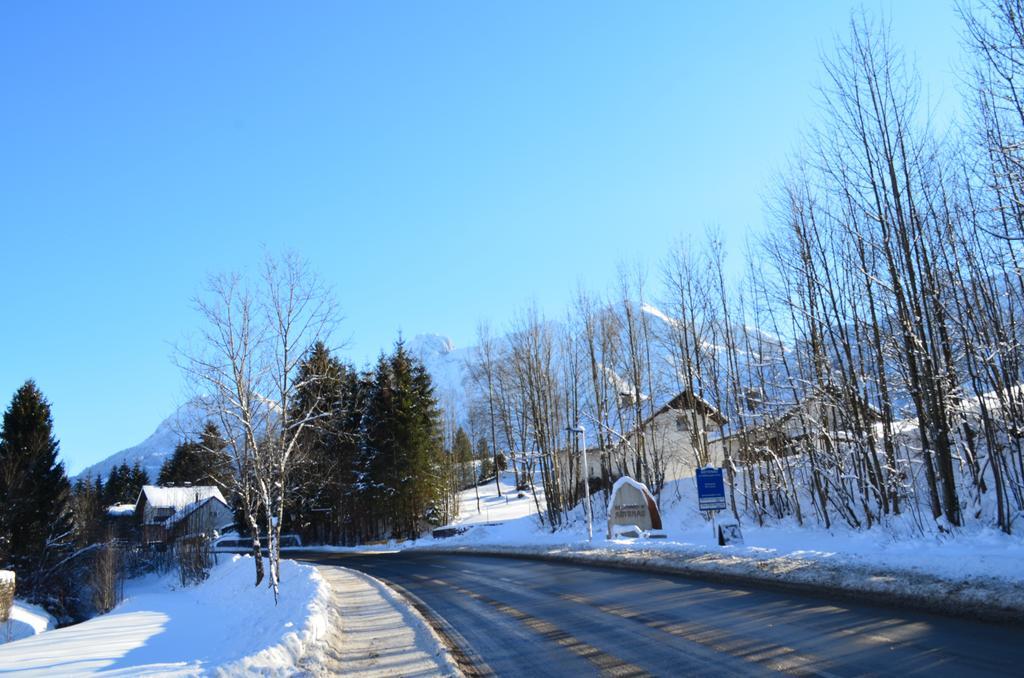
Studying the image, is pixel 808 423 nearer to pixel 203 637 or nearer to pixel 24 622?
pixel 203 637

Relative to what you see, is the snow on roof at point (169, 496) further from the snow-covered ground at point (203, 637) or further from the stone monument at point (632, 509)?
the stone monument at point (632, 509)

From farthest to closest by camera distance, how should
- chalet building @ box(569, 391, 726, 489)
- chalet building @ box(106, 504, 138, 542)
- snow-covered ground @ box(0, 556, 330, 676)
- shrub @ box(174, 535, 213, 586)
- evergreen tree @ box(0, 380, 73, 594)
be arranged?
1. chalet building @ box(106, 504, 138, 542)
2. chalet building @ box(569, 391, 726, 489)
3. evergreen tree @ box(0, 380, 73, 594)
4. shrub @ box(174, 535, 213, 586)
5. snow-covered ground @ box(0, 556, 330, 676)

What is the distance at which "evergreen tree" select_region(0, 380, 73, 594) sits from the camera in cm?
3741

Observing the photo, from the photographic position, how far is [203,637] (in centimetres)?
1541

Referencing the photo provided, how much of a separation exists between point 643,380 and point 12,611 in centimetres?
3443

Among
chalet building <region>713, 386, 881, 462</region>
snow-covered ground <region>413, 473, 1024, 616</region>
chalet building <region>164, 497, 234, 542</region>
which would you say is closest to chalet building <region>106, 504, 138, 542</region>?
chalet building <region>164, 497, 234, 542</region>

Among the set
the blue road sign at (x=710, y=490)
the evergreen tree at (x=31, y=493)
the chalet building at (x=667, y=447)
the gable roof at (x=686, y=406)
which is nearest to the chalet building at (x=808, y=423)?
the blue road sign at (x=710, y=490)

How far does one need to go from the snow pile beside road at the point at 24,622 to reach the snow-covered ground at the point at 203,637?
5.64 meters

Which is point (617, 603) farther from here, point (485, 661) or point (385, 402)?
point (385, 402)

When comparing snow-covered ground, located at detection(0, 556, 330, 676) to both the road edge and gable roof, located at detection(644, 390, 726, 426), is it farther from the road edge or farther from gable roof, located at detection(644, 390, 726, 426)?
gable roof, located at detection(644, 390, 726, 426)

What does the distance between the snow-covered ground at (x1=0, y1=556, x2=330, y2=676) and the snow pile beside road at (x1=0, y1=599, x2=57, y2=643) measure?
5.64 meters

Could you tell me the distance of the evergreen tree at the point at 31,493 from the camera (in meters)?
37.4

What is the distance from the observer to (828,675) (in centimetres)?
636

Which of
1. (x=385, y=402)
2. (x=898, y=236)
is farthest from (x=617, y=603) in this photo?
(x=385, y=402)
